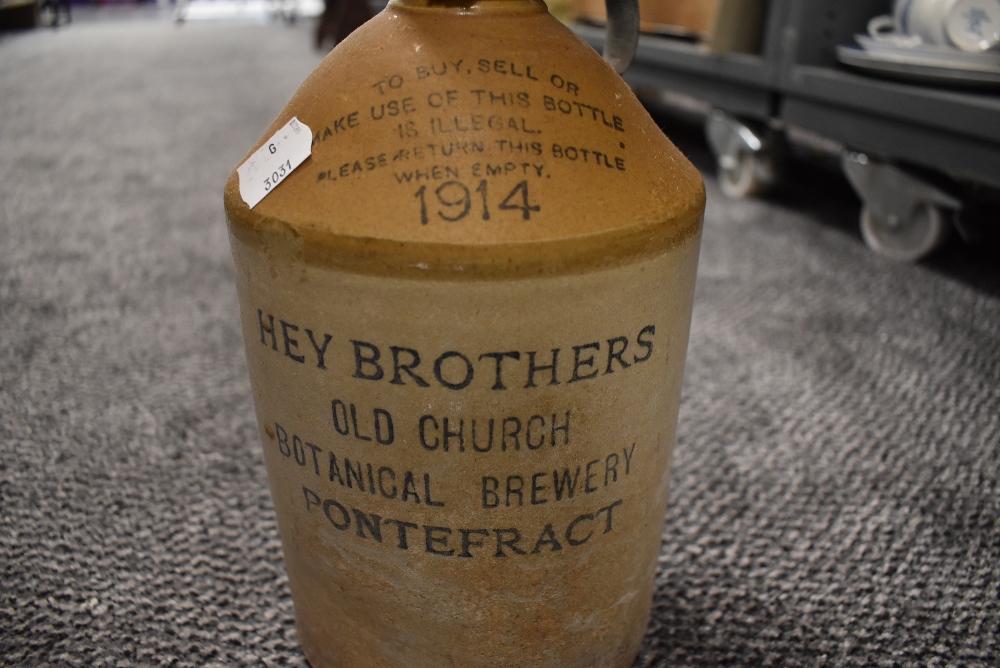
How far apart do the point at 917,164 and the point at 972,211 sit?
0.16 m

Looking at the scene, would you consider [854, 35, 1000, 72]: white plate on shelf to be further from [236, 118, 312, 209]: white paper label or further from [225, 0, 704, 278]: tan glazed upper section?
[236, 118, 312, 209]: white paper label

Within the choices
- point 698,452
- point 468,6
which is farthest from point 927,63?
point 468,6

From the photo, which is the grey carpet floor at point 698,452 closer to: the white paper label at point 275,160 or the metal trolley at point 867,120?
the metal trolley at point 867,120

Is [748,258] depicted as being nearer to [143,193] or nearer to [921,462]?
[921,462]

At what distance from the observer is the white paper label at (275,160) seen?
0.66m

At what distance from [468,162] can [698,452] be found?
0.85 m

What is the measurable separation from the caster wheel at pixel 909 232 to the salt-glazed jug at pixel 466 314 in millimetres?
1443

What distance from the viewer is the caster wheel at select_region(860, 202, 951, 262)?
6.25 ft

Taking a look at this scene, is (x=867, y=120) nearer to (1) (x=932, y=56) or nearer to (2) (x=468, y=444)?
(1) (x=932, y=56)

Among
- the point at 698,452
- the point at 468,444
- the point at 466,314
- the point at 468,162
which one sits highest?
the point at 468,162

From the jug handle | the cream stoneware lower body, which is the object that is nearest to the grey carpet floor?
the cream stoneware lower body

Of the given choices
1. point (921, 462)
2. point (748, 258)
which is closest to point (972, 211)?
point (748, 258)

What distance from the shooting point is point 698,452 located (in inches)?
52.1

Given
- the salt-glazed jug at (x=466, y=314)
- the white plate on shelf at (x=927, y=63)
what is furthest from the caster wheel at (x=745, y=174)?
the salt-glazed jug at (x=466, y=314)
